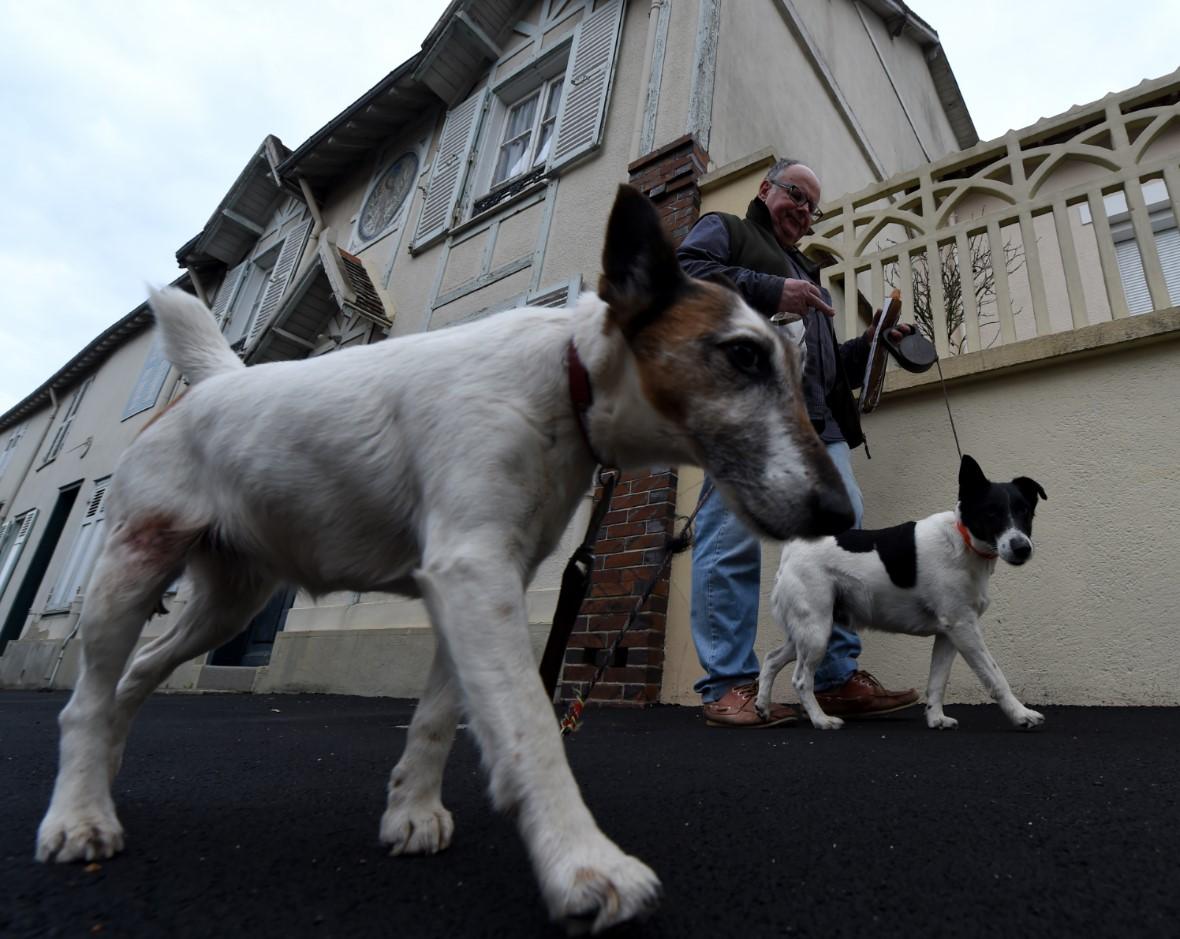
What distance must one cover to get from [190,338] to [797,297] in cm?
188

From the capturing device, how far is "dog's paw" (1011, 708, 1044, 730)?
265cm

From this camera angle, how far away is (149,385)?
12602mm

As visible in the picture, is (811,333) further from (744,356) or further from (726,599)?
(744,356)

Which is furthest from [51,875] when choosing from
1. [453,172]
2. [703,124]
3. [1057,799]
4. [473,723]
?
[453,172]

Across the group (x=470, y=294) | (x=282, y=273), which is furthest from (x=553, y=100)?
(x=282, y=273)

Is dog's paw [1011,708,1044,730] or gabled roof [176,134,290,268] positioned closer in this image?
dog's paw [1011,708,1044,730]

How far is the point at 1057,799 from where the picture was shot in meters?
1.45

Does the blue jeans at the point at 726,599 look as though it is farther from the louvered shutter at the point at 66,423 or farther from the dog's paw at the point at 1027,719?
the louvered shutter at the point at 66,423

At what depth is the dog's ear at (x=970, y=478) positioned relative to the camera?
3.17 m

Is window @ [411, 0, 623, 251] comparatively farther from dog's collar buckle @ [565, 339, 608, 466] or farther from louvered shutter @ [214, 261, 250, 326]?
dog's collar buckle @ [565, 339, 608, 466]

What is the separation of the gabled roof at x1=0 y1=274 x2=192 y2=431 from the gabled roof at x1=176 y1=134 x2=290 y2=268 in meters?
0.77

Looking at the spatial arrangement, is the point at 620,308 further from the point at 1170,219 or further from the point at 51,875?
the point at 1170,219

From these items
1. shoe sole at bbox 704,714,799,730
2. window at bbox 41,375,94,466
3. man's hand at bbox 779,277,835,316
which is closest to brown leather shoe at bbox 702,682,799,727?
shoe sole at bbox 704,714,799,730

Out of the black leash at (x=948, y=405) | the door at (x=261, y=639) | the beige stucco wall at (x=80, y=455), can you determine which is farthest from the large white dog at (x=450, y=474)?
the beige stucco wall at (x=80, y=455)
